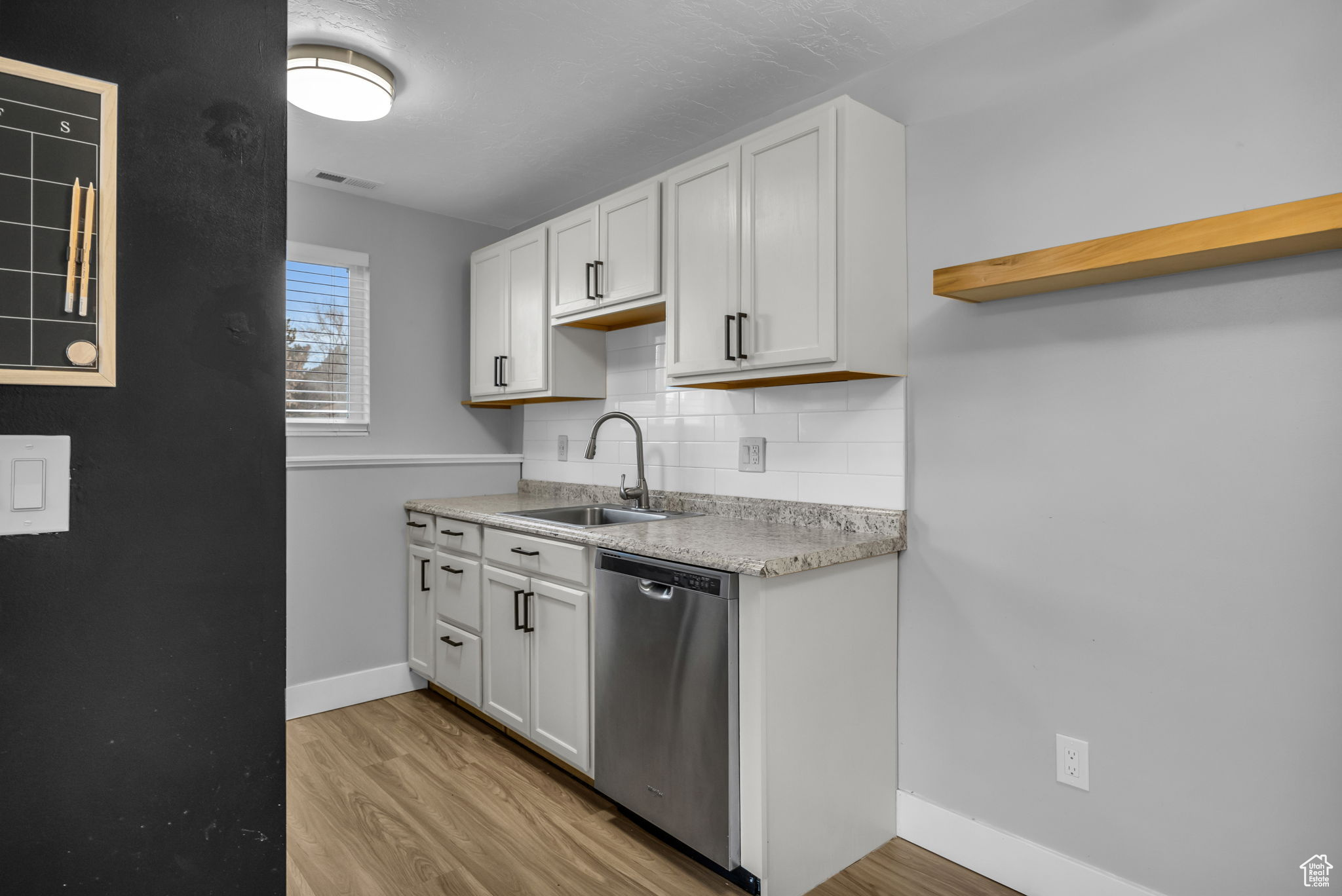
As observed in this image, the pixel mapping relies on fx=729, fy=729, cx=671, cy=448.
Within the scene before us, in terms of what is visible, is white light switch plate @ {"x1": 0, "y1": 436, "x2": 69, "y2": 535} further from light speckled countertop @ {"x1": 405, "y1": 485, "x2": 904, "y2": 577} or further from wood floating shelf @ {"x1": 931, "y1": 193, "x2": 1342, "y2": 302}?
wood floating shelf @ {"x1": 931, "y1": 193, "x2": 1342, "y2": 302}

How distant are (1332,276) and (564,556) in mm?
2125

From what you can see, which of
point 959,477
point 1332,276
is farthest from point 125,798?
point 1332,276

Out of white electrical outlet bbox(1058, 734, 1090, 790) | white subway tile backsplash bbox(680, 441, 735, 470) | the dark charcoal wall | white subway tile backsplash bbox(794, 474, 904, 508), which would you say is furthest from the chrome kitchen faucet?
the dark charcoal wall

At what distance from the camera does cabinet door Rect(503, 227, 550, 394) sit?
321 cm

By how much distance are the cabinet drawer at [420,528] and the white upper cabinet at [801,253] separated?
5.23 feet

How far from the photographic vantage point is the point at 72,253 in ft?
3.08

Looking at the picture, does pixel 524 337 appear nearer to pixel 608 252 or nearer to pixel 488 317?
pixel 488 317

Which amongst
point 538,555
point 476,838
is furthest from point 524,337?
point 476,838

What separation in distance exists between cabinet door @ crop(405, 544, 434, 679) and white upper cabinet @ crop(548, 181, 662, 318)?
52.7 inches

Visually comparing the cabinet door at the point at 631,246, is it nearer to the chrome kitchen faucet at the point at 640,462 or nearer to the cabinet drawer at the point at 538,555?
the chrome kitchen faucet at the point at 640,462

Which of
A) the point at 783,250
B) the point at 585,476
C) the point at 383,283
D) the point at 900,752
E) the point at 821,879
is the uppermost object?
the point at 383,283

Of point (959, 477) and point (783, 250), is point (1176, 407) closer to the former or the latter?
point (959, 477)

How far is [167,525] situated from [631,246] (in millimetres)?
2023

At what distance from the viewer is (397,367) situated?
142 inches
